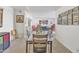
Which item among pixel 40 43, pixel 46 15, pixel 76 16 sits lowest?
pixel 40 43

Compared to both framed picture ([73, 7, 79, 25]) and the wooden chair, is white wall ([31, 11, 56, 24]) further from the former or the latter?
the wooden chair

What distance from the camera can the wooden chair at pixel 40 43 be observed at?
3.61 m

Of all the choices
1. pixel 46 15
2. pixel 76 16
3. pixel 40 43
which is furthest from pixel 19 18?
pixel 40 43

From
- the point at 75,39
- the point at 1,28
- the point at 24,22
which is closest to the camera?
the point at 75,39

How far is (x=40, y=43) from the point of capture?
11.8 ft

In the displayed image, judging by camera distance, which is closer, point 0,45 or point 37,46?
point 37,46

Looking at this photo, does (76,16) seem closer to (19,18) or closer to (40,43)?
(40,43)
